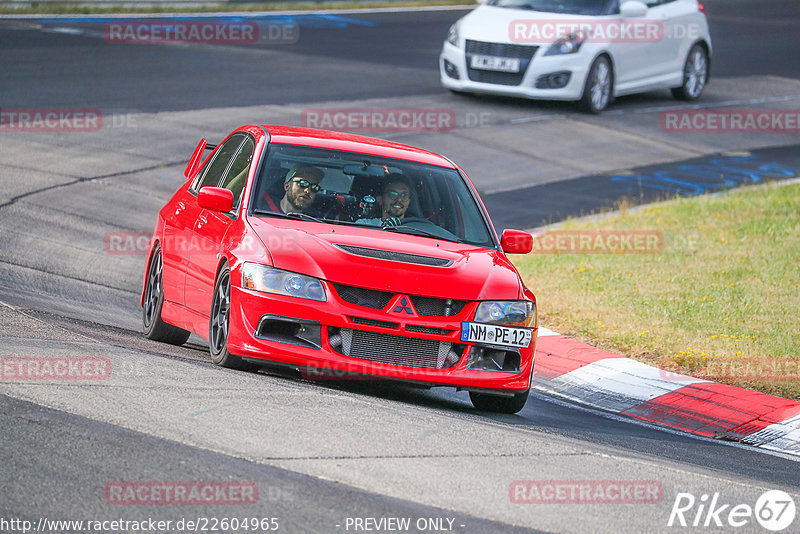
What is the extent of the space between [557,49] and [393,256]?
13.6 metres

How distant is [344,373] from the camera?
7.57 metres

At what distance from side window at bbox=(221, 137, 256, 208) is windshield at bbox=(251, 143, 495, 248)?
166 mm

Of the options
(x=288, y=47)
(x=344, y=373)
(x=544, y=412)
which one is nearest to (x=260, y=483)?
(x=344, y=373)

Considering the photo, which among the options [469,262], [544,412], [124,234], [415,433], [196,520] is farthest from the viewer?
[124,234]

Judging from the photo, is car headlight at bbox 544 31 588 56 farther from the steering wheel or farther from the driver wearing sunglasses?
the driver wearing sunglasses

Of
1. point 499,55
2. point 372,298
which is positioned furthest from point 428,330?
point 499,55

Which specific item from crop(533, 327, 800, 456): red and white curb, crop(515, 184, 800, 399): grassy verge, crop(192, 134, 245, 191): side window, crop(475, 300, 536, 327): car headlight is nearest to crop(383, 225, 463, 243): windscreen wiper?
crop(475, 300, 536, 327): car headlight

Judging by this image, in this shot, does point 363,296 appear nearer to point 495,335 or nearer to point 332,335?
point 332,335

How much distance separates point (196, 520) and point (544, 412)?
405cm

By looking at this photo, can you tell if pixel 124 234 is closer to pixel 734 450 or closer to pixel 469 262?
pixel 469 262

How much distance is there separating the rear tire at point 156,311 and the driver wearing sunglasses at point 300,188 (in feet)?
4.50

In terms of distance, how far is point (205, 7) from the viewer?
1198 inches

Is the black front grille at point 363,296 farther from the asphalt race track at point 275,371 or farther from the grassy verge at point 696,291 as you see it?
the grassy verge at point 696,291

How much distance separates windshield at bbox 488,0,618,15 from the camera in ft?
70.4
